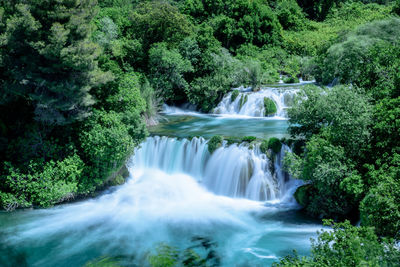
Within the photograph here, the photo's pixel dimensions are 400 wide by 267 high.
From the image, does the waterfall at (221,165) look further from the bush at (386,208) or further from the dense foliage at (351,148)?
the bush at (386,208)

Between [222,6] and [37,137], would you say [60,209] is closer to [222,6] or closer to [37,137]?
[37,137]

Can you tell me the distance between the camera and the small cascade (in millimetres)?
25516

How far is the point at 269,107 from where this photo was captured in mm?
25266

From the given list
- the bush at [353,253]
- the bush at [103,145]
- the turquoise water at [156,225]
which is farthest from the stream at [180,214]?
the bush at [353,253]

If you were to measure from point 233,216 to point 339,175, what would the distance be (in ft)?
15.8

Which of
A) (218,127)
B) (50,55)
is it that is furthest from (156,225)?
(218,127)

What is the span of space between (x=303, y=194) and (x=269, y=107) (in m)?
12.6

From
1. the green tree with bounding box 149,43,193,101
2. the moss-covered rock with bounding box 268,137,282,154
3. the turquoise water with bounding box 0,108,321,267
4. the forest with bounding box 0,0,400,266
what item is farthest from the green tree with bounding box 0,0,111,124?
the green tree with bounding box 149,43,193,101

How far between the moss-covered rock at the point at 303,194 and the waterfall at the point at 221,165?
1156mm

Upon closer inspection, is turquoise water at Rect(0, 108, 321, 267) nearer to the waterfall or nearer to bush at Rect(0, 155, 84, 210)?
the waterfall

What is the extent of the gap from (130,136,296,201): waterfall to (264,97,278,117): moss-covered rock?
9.39 meters

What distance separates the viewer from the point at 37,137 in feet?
46.6

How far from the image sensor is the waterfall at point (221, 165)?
50.0ft

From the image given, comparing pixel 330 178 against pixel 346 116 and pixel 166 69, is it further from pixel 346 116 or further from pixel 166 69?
pixel 166 69
